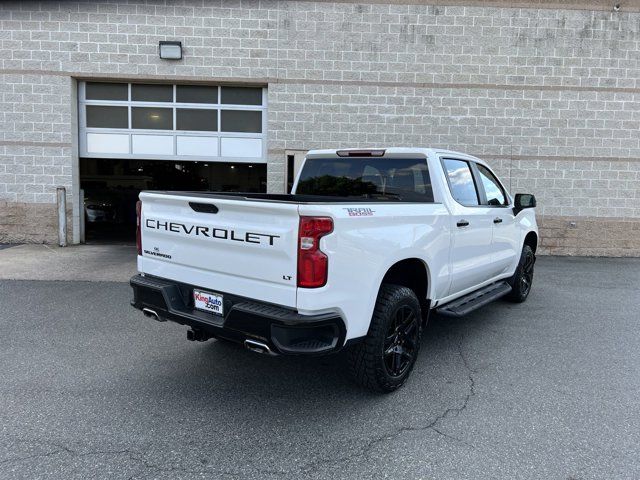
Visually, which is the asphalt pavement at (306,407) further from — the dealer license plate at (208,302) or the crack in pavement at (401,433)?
the dealer license plate at (208,302)

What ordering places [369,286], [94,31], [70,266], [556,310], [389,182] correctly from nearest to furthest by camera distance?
[369,286]
[389,182]
[556,310]
[70,266]
[94,31]

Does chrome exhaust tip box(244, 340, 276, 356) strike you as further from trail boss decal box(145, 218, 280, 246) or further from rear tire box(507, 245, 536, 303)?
rear tire box(507, 245, 536, 303)

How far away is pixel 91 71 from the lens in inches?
409

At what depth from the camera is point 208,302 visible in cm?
340

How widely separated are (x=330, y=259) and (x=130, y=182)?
1829 centimetres

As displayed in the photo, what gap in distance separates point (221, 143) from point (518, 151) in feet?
22.2

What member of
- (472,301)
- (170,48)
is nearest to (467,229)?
(472,301)

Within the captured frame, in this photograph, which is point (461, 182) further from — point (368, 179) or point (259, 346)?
point (259, 346)

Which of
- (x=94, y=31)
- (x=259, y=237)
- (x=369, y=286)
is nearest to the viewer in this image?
(x=259, y=237)

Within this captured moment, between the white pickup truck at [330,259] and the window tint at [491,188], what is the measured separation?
48 cm

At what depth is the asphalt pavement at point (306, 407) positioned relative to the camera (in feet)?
9.21

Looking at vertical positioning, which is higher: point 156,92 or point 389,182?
point 156,92

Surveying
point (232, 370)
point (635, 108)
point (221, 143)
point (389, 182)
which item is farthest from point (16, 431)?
point (635, 108)

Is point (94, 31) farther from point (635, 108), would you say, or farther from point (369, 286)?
point (635, 108)
